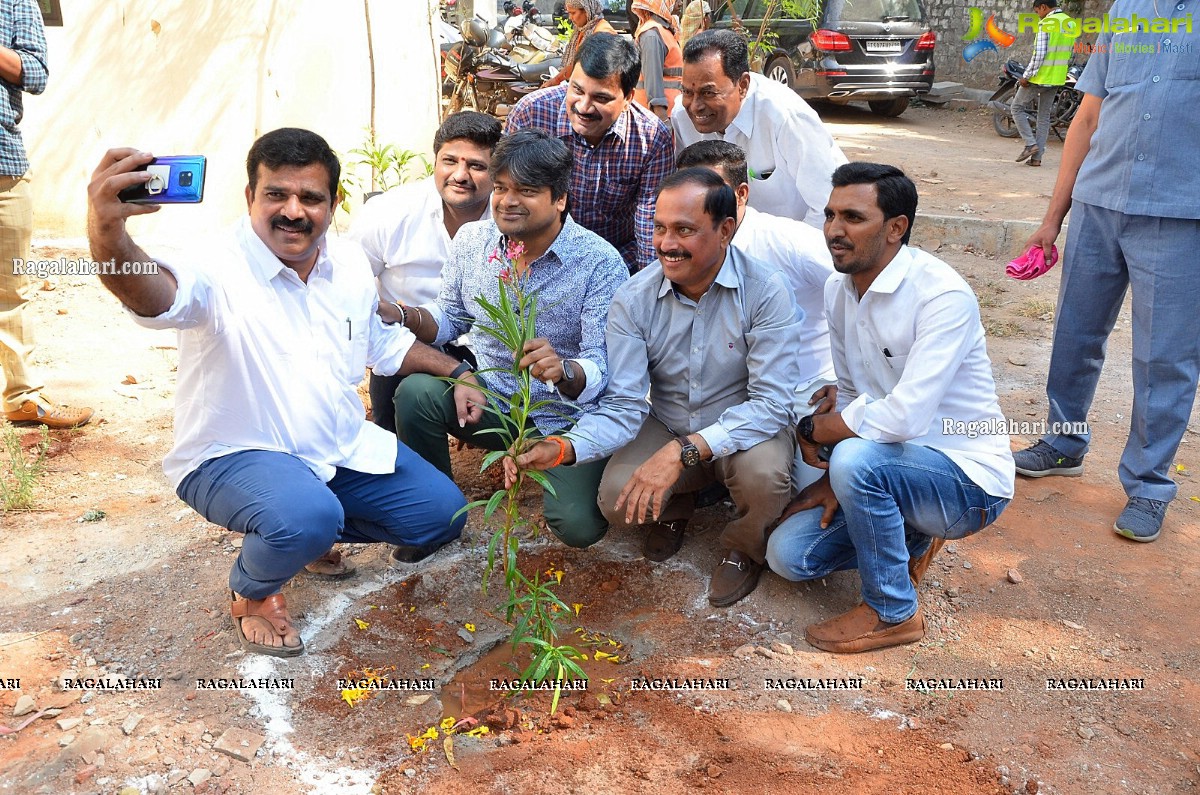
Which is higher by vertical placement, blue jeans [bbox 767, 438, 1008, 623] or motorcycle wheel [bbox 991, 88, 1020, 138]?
motorcycle wheel [bbox 991, 88, 1020, 138]

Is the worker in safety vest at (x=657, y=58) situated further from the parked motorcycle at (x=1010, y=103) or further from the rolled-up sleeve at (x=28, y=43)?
the parked motorcycle at (x=1010, y=103)

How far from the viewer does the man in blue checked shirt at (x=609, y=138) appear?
404 cm

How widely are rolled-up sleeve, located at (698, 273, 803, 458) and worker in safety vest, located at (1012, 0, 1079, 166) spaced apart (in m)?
8.62

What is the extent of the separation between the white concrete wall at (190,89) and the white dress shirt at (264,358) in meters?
4.00

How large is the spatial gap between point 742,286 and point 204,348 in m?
1.75

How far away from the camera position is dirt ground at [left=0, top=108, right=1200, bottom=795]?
262cm

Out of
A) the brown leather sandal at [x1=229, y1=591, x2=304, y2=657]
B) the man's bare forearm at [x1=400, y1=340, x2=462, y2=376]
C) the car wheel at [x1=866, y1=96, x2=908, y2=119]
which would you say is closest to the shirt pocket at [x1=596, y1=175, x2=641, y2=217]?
the man's bare forearm at [x1=400, y1=340, x2=462, y2=376]

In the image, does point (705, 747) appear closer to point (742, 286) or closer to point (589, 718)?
point (589, 718)

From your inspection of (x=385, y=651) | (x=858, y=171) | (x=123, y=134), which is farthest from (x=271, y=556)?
(x=123, y=134)

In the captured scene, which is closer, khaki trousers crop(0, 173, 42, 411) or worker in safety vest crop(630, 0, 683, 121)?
khaki trousers crop(0, 173, 42, 411)

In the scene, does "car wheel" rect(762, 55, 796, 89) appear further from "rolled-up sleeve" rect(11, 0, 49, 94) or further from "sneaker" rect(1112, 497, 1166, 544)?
"rolled-up sleeve" rect(11, 0, 49, 94)

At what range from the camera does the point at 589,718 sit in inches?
112

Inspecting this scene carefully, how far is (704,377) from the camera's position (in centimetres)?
343

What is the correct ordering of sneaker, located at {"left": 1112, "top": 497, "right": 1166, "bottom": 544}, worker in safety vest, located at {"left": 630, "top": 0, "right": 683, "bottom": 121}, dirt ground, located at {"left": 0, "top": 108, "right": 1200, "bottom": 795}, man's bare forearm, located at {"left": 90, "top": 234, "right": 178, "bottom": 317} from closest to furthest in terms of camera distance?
man's bare forearm, located at {"left": 90, "top": 234, "right": 178, "bottom": 317}, dirt ground, located at {"left": 0, "top": 108, "right": 1200, "bottom": 795}, sneaker, located at {"left": 1112, "top": 497, "right": 1166, "bottom": 544}, worker in safety vest, located at {"left": 630, "top": 0, "right": 683, "bottom": 121}
